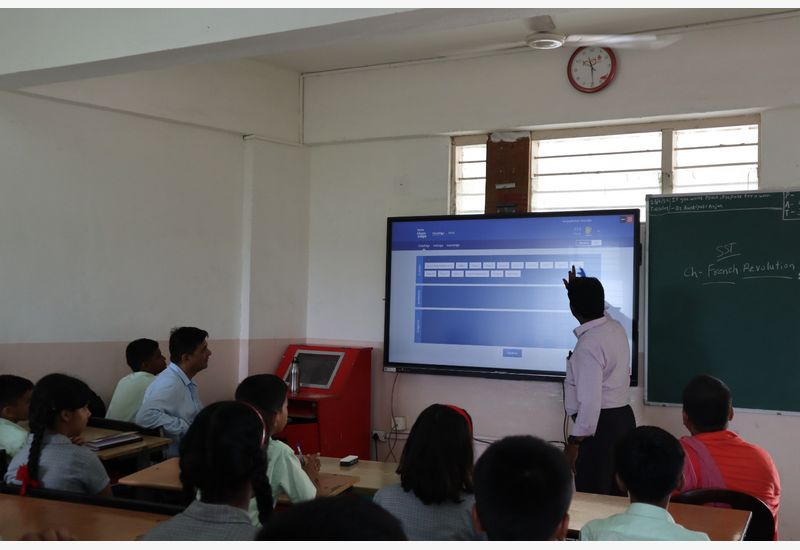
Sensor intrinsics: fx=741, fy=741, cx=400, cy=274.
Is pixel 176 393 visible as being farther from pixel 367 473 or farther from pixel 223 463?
pixel 223 463

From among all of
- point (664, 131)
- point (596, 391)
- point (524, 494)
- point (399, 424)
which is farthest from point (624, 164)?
point (524, 494)

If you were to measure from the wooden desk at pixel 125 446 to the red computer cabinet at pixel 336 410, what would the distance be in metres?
1.19

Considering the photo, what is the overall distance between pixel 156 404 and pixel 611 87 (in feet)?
10.8

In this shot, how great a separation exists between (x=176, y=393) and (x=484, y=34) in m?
2.85

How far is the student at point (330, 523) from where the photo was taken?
841 millimetres

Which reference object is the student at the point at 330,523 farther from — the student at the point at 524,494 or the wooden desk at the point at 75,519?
the wooden desk at the point at 75,519

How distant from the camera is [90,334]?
4.52 meters

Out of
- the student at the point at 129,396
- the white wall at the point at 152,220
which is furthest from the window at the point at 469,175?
the student at the point at 129,396

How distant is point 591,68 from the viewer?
15.4ft

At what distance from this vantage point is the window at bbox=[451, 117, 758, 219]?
14.6ft

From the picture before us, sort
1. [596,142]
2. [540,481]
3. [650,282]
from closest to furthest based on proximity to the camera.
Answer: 1. [540,481]
2. [650,282]
3. [596,142]

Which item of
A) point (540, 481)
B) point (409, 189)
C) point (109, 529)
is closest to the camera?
point (540, 481)

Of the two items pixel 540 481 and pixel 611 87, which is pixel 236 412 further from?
pixel 611 87
